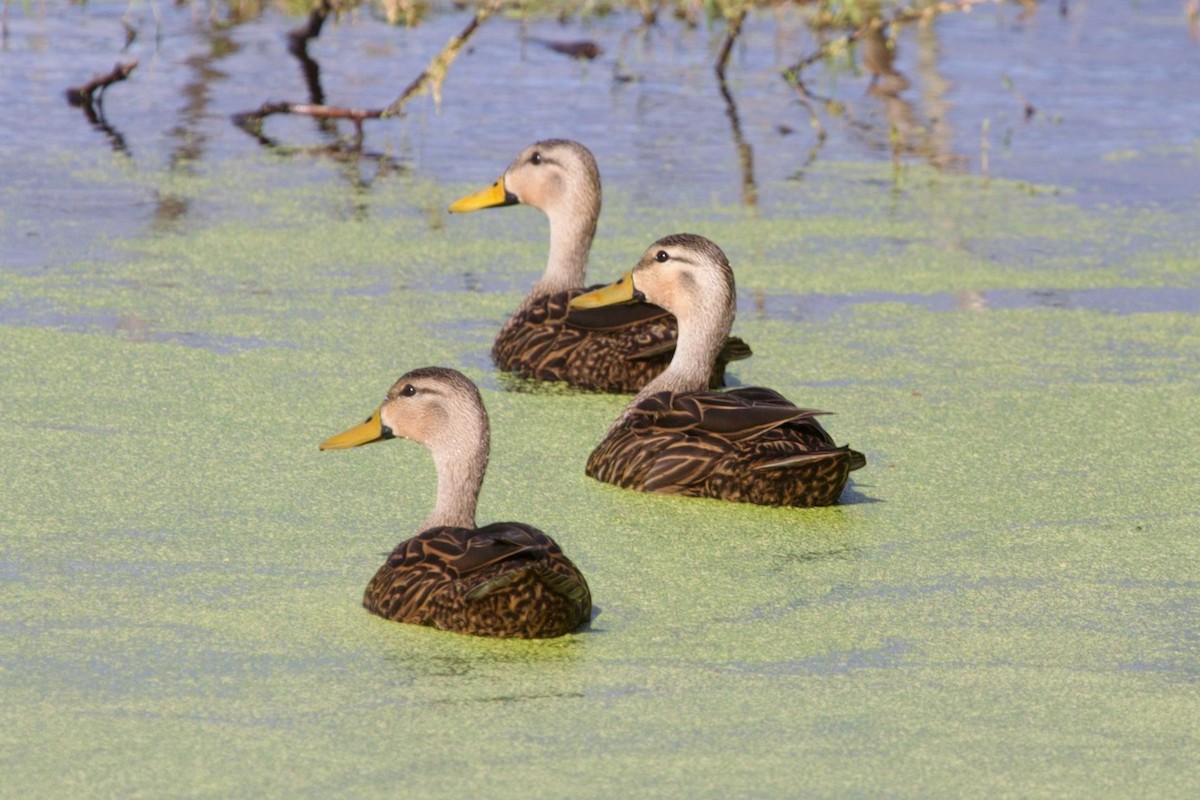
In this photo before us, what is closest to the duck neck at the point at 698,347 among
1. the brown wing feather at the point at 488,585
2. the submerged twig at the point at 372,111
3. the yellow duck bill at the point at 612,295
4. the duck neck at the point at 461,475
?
the yellow duck bill at the point at 612,295

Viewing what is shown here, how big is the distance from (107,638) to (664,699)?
1.34m

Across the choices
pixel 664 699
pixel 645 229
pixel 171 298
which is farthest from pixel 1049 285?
pixel 664 699

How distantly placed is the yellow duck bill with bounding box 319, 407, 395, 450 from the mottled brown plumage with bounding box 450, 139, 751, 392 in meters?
1.83

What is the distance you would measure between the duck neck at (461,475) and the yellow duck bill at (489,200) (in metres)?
3.55

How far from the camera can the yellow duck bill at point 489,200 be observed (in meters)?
8.47

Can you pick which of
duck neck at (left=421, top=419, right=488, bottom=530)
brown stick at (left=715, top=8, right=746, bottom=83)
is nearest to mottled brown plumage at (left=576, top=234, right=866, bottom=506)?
duck neck at (left=421, top=419, right=488, bottom=530)

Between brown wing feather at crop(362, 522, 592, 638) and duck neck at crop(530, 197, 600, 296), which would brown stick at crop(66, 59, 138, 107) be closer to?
duck neck at crop(530, 197, 600, 296)

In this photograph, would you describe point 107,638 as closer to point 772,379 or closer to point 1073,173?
point 772,379

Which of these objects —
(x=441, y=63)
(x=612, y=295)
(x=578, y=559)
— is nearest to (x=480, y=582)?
(x=578, y=559)

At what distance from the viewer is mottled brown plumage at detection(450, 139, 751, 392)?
7223mm

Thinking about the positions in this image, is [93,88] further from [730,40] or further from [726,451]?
[726,451]

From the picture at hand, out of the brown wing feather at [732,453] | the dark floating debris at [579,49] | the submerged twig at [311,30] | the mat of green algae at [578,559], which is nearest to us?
the mat of green algae at [578,559]

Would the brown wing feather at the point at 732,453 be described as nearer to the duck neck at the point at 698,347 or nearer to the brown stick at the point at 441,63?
the duck neck at the point at 698,347

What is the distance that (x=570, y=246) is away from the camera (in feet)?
26.7
